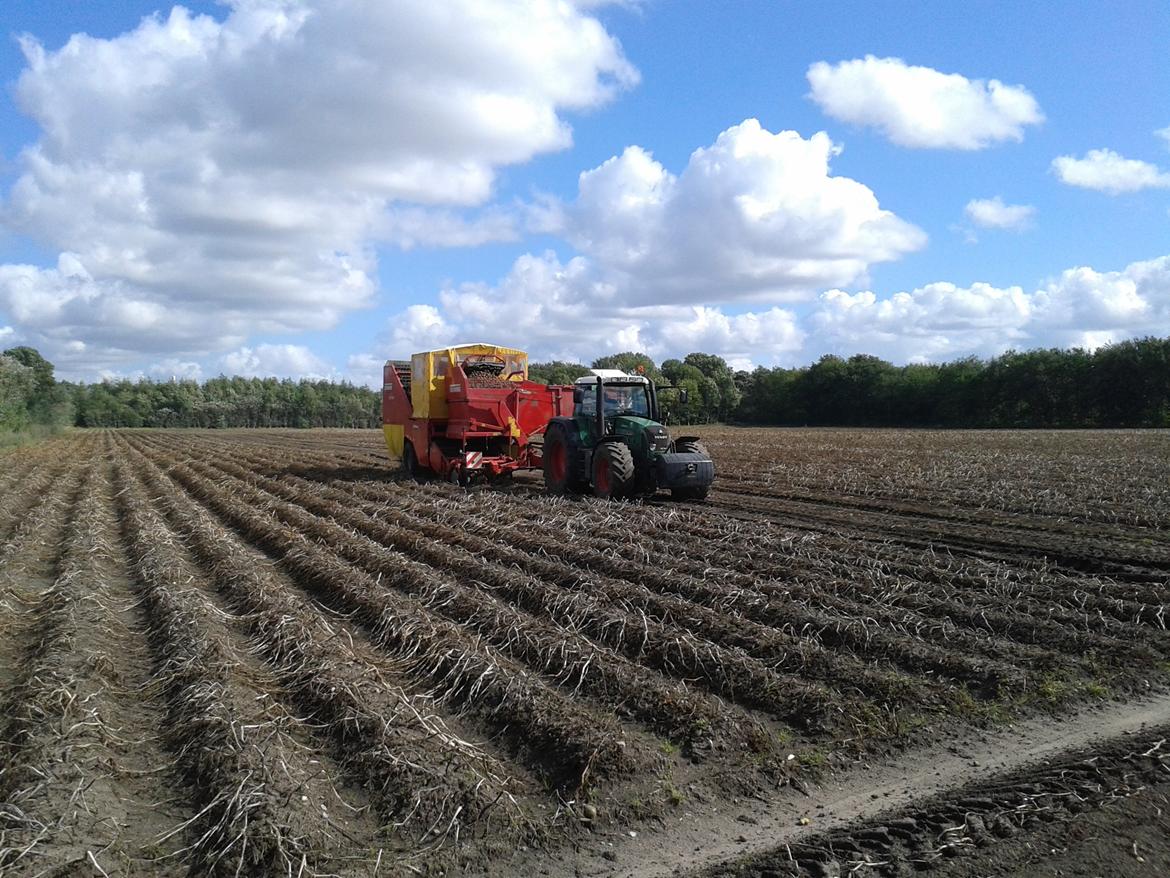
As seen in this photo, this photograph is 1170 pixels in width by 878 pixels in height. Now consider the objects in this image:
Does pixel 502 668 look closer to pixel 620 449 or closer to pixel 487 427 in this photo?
pixel 620 449

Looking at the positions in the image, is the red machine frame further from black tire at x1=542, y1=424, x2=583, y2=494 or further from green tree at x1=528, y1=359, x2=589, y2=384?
green tree at x1=528, y1=359, x2=589, y2=384

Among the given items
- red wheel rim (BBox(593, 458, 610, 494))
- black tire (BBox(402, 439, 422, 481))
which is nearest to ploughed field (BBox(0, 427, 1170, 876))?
red wheel rim (BBox(593, 458, 610, 494))

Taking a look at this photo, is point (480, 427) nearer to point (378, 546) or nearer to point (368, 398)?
point (378, 546)

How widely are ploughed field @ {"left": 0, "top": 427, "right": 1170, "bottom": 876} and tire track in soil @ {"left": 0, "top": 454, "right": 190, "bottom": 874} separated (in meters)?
0.02

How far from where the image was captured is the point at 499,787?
13.8 ft

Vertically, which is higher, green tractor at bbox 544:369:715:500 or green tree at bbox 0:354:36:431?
green tree at bbox 0:354:36:431

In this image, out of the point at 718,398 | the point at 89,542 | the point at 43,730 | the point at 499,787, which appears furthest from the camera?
the point at 718,398

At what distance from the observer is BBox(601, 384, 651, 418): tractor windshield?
1458 centimetres

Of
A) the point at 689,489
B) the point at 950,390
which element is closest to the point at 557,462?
the point at 689,489

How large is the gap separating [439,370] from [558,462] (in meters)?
3.66

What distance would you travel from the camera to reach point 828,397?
71875 mm

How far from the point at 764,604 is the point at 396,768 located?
13.1 ft

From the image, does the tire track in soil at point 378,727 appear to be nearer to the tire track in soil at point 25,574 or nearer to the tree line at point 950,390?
the tire track in soil at point 25,574

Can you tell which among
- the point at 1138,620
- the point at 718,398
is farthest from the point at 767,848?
the point at 718,398
